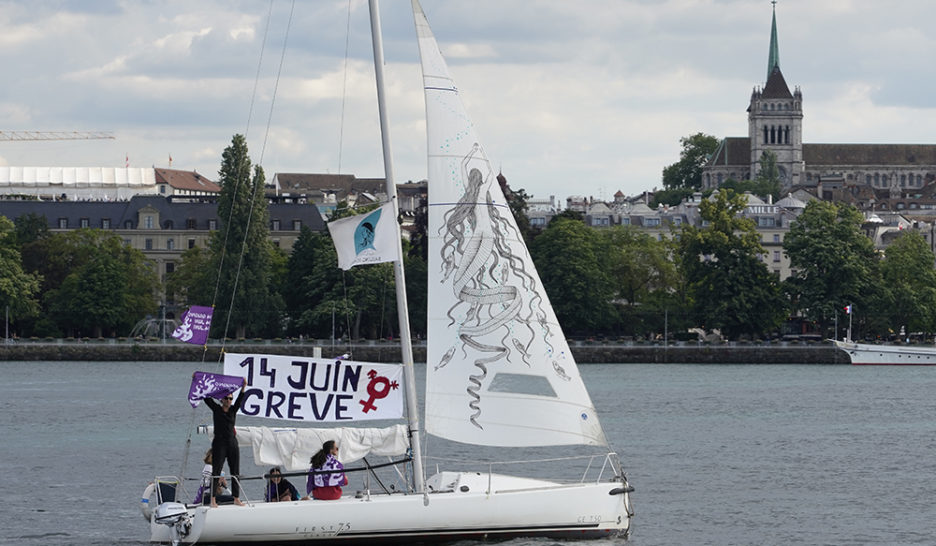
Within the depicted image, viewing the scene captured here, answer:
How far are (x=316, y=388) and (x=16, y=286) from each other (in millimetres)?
A: 86732

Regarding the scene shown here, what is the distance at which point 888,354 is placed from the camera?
10581 cm

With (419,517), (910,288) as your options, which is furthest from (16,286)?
(419,517)

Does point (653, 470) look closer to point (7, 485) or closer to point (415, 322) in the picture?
point (7, 485)

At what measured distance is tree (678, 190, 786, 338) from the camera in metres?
104

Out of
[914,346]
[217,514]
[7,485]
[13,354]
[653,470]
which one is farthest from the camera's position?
[914,346]

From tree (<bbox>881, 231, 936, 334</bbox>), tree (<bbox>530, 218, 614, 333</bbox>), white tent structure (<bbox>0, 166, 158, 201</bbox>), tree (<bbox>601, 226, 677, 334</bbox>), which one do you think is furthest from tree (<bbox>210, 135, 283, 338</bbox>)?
white tent structure (<bbox>0, 166, 158, 201</bbox>)

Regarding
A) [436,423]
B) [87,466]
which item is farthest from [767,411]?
[436,423]

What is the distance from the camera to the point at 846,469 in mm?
41406

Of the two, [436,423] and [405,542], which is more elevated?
[436,423]

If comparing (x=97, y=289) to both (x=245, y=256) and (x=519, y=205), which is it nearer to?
(x=245, y=256)

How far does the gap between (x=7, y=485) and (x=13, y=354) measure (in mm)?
67411

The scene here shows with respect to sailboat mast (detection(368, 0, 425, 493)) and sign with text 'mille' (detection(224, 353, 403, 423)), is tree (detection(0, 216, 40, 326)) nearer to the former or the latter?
sign with text 'mille' (detection(224, 353, 403, 423))

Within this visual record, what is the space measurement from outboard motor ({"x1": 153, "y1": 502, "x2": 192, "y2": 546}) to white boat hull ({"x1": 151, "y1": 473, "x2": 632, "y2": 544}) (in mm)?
98

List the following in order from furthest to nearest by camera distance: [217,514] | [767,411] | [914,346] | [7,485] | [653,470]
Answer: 1. [914,346]
2. [767,411]
3. [653,470]
4. [7,485]
5. [217,514]
